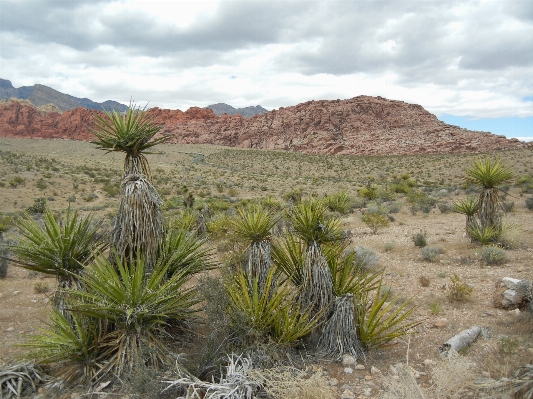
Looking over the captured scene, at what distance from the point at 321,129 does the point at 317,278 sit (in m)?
95.3

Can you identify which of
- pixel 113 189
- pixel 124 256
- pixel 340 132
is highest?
pixel 340 132

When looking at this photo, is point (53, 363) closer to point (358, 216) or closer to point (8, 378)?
point (8, 378)

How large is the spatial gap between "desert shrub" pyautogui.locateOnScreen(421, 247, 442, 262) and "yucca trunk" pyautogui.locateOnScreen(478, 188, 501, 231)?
1781mm

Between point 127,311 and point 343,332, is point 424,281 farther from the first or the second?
point 127,311

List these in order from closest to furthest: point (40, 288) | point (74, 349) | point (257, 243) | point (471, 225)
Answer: point (74, 349) → point (257, 243) → point (40, 288) → point (471, 225)

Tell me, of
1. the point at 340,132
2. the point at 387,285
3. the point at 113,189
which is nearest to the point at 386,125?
the point at 340,132

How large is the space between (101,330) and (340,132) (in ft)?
308

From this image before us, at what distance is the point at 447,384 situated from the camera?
3.80m

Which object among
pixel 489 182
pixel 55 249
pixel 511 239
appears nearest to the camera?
pixel 55 249

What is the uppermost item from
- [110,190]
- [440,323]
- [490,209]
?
[490,209]

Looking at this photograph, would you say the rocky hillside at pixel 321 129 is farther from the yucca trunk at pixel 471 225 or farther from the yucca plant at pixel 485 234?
the yucca plant at pixel 485 234

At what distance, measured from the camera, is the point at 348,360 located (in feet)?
15.7

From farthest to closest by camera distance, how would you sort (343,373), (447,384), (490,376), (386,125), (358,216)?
(386,125) → (358,216) → (343,373) → (490,376) → (447,384)

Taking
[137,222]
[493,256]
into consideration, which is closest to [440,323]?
[493,256]
